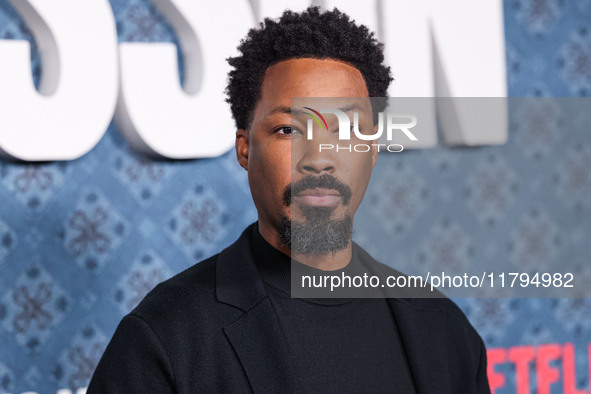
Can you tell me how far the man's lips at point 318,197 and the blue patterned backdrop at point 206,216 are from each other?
105 centimetres

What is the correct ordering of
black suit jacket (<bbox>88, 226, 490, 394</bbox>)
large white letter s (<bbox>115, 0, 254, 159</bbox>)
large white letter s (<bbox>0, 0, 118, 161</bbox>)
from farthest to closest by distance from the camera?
large white letter s (<bbox>115, 0, 254, 159</bbox>) < large white letter s (<bbox>0, 0, 118, 161</bbox>) < black suit jacket (<bbox>88, 226, 490, 394</bbox>)

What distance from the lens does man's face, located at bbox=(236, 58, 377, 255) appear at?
1.20 meters

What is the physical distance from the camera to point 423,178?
100 inches

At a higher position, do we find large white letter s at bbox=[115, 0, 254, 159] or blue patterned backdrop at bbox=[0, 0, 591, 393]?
large white letter s at bbox=[115, 0, 254, 159]

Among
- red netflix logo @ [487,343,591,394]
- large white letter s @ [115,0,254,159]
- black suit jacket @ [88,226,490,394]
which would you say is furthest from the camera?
red netflix logo @ [487,343,591,394]

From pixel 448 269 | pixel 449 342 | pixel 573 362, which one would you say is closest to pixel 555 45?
pixel 448 269

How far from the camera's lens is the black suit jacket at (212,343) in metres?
1.16

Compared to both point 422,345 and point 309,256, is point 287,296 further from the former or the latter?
point 422,345

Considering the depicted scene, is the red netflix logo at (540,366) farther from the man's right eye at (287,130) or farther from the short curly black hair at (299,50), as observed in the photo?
the man's right eye at (287,130)

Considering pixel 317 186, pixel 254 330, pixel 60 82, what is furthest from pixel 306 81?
pixel 60 82

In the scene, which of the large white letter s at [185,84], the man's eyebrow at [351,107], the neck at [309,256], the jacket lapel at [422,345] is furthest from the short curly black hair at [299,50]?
the large white letter s at [185,84]

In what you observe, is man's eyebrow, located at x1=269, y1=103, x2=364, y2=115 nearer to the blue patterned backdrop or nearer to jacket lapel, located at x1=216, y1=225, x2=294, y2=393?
jacket lapel, located at x1=216, y1=225, x2=294, y2=393

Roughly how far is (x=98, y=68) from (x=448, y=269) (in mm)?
1340

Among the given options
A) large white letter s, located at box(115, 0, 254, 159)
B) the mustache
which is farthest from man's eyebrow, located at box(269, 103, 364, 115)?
large white letter s, located at box(115, 0, 254, 159)
